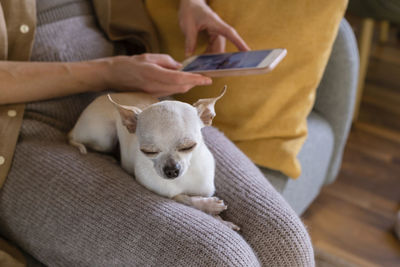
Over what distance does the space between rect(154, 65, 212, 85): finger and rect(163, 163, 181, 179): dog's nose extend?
7.1 inches

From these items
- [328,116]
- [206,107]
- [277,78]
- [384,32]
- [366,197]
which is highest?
[206,107]

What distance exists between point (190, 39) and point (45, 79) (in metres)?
0.32

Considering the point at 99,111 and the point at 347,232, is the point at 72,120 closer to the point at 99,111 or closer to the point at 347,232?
the point at 99,111

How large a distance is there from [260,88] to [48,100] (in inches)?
18.5

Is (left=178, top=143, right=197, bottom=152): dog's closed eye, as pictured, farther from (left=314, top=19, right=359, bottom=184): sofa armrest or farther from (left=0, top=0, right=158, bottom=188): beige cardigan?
(left=314, top=19, right=359, bottom=184): sofa armrest

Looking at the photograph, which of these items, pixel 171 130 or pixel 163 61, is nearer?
pixel 171 130

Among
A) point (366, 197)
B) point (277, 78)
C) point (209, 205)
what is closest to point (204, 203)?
point (209, 205)

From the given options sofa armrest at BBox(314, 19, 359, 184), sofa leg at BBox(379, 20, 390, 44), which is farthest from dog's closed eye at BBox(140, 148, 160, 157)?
sofa leg at BBox(379, 20, 390, 44)

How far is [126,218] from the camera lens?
752 millimetres

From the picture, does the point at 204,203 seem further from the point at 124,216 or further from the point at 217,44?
the point at 217,44

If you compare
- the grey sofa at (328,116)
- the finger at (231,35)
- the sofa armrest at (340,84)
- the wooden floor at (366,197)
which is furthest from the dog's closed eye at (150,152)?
the wooden floor at (366,197)

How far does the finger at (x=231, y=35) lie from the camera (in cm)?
94

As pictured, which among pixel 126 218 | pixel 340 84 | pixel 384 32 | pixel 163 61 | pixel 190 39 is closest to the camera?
pixel 126 218

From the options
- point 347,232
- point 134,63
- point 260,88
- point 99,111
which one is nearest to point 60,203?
point 99,111
